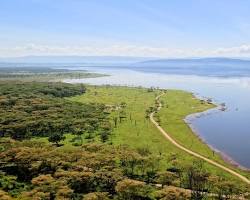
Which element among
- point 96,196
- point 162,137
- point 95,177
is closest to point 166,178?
point 95,177

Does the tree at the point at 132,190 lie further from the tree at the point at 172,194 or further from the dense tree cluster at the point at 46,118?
the dense tree cluster at the point at 46,118

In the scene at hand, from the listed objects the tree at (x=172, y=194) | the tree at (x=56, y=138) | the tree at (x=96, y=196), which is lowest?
the tree at (x=56, y=138)

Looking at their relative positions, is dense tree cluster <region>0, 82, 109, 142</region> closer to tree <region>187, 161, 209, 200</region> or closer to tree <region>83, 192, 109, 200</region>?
tree <region>187, 161, 209, 200</region>

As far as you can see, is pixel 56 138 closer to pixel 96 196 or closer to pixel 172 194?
pixel 96 196

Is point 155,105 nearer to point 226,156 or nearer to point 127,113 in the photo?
point 127,113

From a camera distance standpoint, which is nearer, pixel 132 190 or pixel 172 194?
pixel 172 194

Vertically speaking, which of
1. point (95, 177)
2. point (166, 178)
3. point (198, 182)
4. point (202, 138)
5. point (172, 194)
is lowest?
point (202, 138)

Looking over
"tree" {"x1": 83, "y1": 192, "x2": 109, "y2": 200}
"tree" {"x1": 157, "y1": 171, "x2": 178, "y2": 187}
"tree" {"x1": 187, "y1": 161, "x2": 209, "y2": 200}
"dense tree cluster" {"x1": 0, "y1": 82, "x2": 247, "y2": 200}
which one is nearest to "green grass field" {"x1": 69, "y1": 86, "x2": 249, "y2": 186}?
"dense tree cluster" {"x1": 0, "y1": 82, "x2": 247, "y2": 200}

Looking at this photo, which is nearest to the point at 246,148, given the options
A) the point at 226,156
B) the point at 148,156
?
the point at 226,156

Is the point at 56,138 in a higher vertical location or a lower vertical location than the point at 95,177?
lower

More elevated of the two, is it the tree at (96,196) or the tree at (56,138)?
the tree at (96,196)

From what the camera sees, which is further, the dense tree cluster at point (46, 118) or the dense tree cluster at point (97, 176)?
the dense tree cluster at point (46, 118)

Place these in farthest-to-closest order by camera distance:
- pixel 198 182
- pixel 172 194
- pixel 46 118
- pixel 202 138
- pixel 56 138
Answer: pixel 46 118 < pixel 202 138 < pixel 56 138 < pixel 198 182 < pixel 172 194

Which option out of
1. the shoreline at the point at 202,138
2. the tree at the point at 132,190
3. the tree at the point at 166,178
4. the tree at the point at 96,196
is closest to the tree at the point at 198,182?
the tree at the point at 166,178
